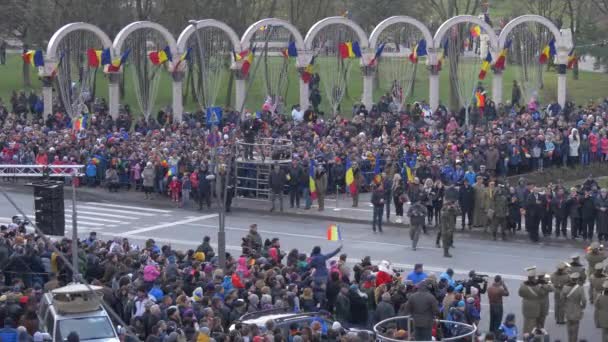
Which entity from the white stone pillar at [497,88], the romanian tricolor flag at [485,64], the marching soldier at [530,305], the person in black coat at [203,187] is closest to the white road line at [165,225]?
the person in black coat at [203,187]

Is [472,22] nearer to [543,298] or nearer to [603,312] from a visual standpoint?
[543,298]

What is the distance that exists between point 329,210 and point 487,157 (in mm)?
4778

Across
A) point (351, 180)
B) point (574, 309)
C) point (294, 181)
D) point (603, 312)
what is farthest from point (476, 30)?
point (603, 312)

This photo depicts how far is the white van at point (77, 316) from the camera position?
22.8 metres

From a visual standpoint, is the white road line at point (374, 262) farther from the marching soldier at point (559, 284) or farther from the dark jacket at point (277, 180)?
the dark jacket at point (277, 180)

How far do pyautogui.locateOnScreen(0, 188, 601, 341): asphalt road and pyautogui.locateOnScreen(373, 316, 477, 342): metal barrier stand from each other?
4.13m

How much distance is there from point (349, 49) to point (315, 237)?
1493 centimetres

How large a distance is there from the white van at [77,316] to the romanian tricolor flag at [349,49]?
27319 millimetres

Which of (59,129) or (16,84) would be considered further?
(16,84)

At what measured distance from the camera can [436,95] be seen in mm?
50250

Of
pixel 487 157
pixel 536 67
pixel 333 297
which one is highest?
pixel 536 67

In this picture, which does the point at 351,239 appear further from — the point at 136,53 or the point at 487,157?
the point at 136,53

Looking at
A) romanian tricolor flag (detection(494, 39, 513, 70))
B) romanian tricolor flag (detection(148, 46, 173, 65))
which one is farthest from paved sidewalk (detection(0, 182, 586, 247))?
romanian tricolor flag (detection(494, 39, 513, 70))

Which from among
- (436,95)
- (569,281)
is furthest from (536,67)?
(569,281)
